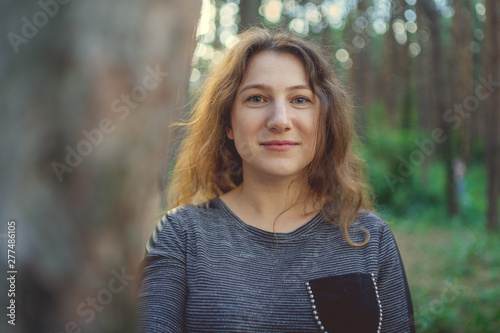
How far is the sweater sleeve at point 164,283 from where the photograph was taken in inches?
71.4

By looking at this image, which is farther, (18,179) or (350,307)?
(350,307)

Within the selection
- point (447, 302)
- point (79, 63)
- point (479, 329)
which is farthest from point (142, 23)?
point (447, 302)

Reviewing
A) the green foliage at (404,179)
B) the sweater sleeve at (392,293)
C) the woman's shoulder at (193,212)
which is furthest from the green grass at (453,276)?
the woman's shoulder at (193,212)

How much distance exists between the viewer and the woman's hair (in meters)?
2.25

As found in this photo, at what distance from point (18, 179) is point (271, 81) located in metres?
1.64

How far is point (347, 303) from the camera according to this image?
6.44 ft

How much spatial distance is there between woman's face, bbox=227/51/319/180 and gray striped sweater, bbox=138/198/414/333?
0.31 meters

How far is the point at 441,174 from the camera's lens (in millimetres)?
18641

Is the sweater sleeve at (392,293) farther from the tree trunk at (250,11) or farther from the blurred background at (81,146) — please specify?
the tree trunk at (250,11)

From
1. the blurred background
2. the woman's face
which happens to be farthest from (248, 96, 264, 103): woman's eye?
the blurred background

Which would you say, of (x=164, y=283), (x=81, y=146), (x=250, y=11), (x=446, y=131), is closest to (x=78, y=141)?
(x=81, y=146)

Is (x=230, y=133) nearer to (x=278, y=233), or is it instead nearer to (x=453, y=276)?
(x=278, y=233)

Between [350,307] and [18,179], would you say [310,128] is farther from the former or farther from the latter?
[18,179]

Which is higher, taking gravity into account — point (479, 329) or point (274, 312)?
point (274, 312)
